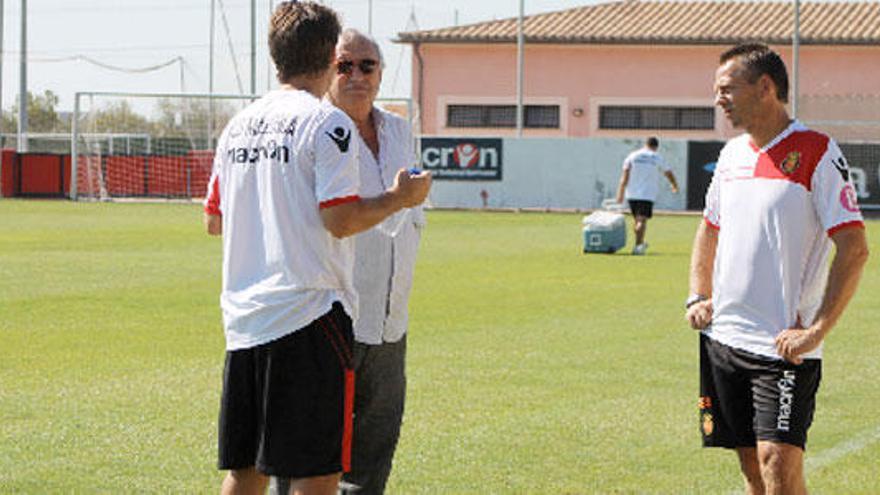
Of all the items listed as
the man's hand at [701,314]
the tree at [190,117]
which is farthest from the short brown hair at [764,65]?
the tree at [190,117]

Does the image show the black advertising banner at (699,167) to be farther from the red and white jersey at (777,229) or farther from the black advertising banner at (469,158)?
the red and white jersey at (777,229)

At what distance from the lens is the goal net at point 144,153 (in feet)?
166

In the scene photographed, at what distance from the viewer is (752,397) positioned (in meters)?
6.66

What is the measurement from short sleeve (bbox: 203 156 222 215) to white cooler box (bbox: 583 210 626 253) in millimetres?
21598

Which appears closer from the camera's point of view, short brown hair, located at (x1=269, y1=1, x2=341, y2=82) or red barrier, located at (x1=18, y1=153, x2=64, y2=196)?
short brown hair, located at (x1=269, y1=1, x2=341, y2=82)

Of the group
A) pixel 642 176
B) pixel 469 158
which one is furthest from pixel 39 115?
pixel 642 176

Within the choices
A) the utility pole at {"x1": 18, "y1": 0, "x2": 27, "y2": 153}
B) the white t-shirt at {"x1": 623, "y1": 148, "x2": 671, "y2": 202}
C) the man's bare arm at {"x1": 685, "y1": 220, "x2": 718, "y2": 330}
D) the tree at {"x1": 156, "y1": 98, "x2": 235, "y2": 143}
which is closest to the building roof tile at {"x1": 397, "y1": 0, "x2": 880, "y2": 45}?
the tree at {"x1": 156, "y1": 98, "x2": 235, "y2": 143}

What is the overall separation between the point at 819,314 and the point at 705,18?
197 feet

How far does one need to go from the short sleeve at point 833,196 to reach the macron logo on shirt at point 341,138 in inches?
69.6

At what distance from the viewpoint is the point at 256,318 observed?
5.74 m

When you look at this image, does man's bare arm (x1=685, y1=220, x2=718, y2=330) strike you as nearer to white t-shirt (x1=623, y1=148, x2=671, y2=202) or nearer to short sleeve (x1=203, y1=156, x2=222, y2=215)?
short sleeve (x1=203, y1=156, x2=222, y2=215)

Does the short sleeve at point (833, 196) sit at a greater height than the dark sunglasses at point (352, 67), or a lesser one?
lesser

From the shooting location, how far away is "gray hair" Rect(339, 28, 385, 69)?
6586 mm

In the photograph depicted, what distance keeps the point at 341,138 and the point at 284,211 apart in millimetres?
282
